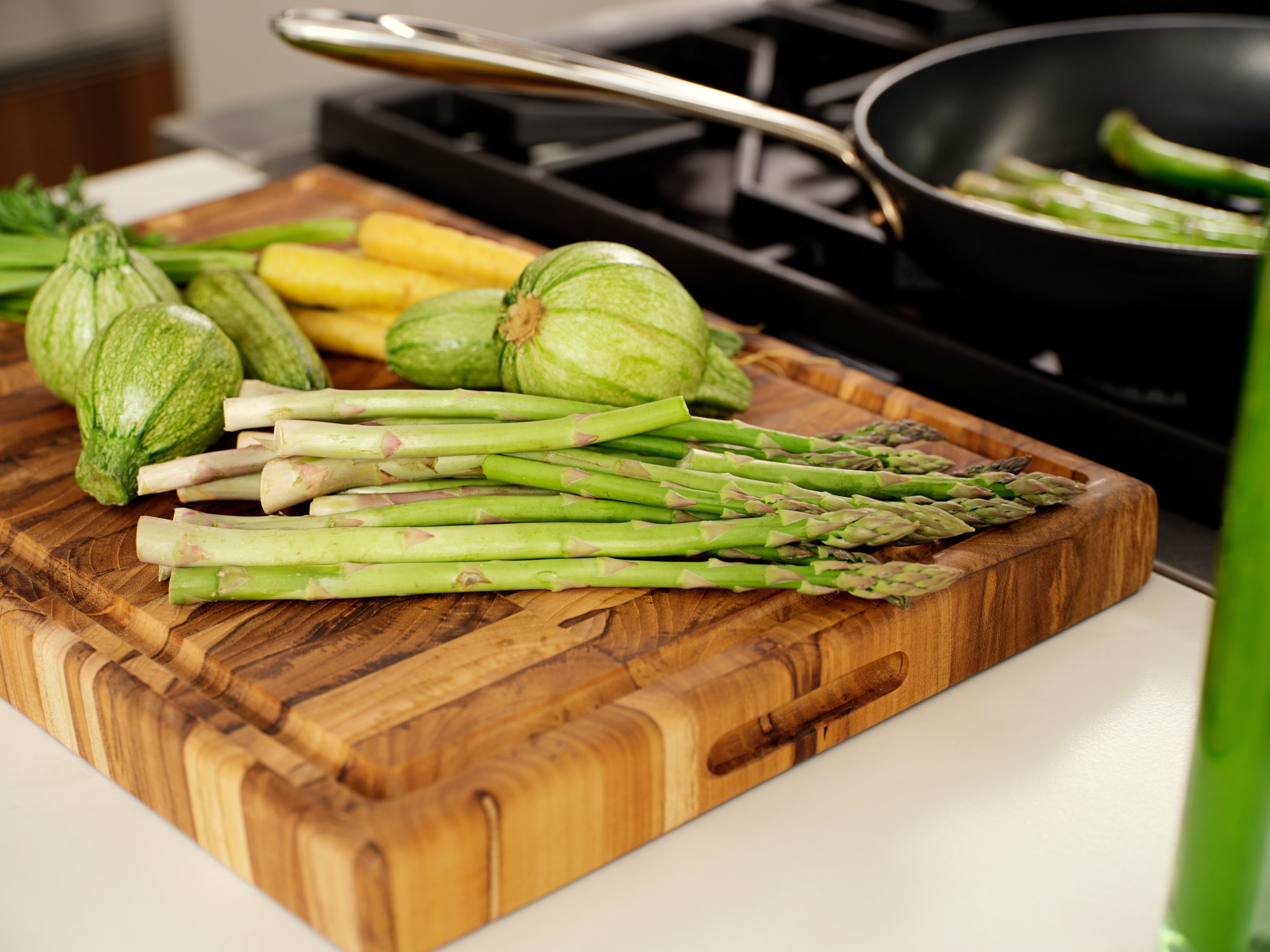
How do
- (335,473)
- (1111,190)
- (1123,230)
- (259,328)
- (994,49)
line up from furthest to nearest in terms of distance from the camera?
(994,49)
(1111,190)
(1123,230)
(259,328)
(335,473)

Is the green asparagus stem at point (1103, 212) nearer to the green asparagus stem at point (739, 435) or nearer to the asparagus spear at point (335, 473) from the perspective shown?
the green asparagus stem at point (739, 435)

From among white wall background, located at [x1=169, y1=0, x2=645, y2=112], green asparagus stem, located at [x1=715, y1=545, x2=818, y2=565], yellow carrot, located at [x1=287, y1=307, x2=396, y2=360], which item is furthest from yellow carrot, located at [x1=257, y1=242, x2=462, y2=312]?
white wall background, located at [x1=169, y1=0, x2=645, y2=112]

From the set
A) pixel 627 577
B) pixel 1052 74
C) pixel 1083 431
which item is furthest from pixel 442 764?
pixel 1052 74

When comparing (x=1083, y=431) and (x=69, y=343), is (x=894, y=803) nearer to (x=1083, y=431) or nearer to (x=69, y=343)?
(x=1083, y=431)

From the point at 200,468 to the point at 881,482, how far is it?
2.19ft

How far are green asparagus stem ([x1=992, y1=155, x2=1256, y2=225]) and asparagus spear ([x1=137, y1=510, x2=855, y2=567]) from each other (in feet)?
2.97

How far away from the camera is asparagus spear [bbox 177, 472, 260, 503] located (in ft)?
4.17

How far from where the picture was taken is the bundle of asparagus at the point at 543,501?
1.12 metres

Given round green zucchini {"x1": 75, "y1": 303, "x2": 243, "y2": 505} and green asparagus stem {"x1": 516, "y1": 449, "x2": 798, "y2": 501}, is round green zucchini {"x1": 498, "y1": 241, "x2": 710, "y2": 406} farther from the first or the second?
round green zucchini {"x1": 75, "y1": 303, "x2": 243, "y2": 505}

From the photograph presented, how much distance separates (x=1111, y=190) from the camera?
5.97 feet

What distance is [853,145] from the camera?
1608mm

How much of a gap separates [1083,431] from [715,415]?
41cm

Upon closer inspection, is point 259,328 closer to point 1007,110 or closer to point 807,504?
point 807,504

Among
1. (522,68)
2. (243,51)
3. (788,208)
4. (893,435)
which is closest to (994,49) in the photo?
(788,208)
